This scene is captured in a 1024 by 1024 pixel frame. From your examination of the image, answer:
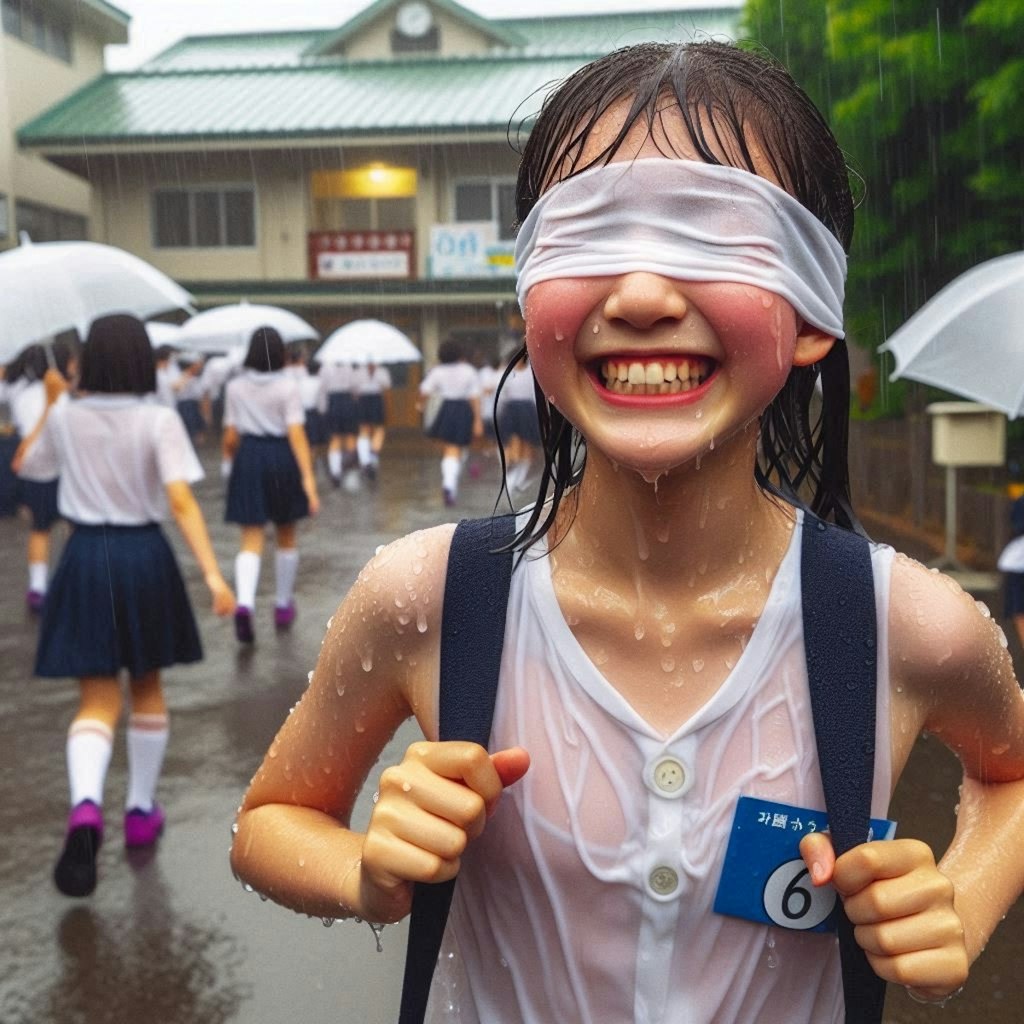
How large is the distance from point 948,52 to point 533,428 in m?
7.57

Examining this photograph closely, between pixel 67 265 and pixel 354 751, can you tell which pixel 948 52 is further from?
pixel 354 751

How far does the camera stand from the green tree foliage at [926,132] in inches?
329

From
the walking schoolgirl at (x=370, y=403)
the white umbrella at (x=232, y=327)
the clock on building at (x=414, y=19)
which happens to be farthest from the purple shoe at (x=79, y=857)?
the clock on building at (x=414, y=19)

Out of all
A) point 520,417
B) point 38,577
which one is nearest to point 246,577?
point 38,577

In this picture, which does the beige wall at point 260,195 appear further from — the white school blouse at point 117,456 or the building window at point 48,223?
the white school blouse at point 117,456

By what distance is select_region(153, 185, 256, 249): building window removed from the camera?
89.7ft

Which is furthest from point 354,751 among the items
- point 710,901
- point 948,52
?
point 948,52

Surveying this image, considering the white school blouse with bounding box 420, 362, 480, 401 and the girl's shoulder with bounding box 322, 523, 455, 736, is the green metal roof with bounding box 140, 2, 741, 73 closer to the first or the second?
the white school blouse with bounding box 420, 362, 480, 401

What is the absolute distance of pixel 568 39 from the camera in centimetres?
3428

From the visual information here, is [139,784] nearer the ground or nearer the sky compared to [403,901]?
nearer the ground

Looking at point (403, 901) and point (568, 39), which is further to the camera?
point (568, 39)

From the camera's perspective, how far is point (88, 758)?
4.33 m

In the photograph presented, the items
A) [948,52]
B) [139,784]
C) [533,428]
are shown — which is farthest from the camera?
[533,428]

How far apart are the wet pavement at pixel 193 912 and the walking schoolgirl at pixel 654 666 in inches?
87.0
